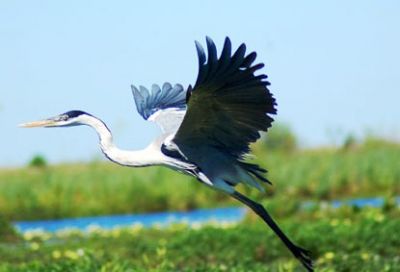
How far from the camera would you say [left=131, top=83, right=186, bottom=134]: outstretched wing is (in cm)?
548

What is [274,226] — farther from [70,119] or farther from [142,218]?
[142,218]

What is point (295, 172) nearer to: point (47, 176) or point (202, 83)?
point (47, 176)

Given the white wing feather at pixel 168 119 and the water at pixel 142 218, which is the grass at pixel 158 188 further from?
the white wing feather at pixel 168 119

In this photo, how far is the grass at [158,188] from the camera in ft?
55.0

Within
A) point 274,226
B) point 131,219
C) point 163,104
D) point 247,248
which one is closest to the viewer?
point 274,226

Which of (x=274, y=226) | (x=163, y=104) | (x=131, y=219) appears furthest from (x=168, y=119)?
(x=131, y=219)

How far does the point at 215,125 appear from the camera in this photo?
16.3ft

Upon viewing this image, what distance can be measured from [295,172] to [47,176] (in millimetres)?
4331

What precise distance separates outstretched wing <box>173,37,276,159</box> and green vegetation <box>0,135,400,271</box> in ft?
4.20

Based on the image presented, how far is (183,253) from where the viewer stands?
8.31m

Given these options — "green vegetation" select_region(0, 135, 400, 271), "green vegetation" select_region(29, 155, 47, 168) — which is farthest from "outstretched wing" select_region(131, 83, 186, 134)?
"green vegetation" select_region(29, 155, 47, 168)

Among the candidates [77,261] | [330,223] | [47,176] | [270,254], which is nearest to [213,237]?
[270,254]

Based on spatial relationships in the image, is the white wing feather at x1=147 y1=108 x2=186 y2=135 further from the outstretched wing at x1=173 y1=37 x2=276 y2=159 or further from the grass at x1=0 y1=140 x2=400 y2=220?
the grass at x1=0 y1=140 x2=400 y2=220

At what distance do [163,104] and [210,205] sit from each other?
36.9 feet
